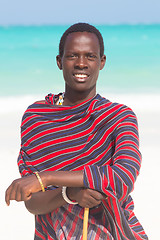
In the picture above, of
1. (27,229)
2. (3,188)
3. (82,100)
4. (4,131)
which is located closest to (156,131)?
(4,131)

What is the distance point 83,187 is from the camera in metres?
2.76

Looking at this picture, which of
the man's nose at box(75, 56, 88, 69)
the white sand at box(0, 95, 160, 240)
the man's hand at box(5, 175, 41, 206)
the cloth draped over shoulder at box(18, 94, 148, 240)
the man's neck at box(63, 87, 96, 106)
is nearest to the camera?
the man's hand at box(5, 175, 41, 206)

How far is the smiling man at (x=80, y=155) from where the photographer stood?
2.75 meters

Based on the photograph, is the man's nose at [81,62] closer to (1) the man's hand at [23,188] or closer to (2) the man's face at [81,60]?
(2) the man's face at [81,60]

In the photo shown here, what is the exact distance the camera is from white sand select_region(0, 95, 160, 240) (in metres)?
6.67

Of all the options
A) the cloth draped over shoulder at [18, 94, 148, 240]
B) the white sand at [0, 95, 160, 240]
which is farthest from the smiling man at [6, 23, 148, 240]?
the white sand at [0, 95, 160, 240]

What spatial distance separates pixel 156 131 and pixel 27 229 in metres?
5.06

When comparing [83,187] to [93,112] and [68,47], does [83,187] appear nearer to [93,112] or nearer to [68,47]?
[93,112]

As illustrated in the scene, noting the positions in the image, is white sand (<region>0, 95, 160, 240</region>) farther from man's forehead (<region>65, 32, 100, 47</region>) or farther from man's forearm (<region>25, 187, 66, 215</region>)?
man's forehead (<region>65, 32, 100, 47</region>)

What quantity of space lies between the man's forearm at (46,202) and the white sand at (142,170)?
11.0 feet

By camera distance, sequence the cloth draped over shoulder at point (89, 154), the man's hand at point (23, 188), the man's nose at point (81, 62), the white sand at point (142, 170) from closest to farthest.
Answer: the man's hand at point (23, 188), the cloth draped over shoulder at point (89, 154), the man's nose at point (81, 62), the white sand at point (142, 170)

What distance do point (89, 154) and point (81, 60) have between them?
0.46 meters

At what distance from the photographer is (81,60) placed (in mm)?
3033

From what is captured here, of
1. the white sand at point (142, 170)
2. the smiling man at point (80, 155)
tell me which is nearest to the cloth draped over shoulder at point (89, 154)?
the smiling man at point (80, 155)
